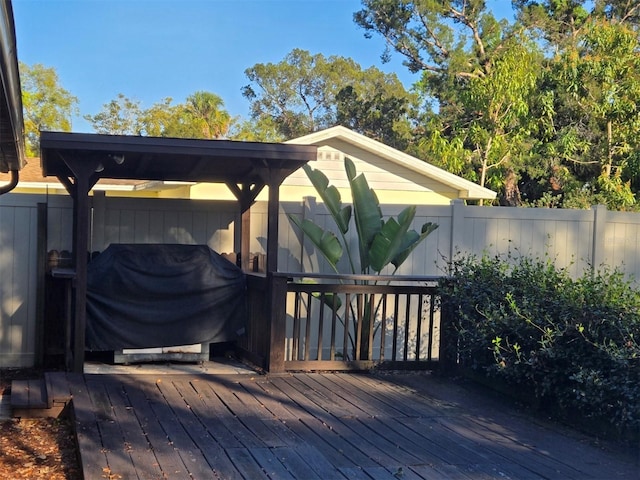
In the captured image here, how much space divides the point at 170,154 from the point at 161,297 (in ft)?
5.20

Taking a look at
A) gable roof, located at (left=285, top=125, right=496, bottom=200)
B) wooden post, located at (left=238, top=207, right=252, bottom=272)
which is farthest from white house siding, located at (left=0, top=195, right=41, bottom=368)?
gable roof, located at (left=285, top=125, right=496, bottom=200)

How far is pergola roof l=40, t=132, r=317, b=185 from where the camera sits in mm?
6388

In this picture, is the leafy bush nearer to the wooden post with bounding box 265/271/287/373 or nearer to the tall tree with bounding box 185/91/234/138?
the wooden post with bounding box 265/271/287/373

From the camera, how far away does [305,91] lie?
4325cm

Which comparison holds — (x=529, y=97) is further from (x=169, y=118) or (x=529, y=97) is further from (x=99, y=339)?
Result: (x=169, y=118)

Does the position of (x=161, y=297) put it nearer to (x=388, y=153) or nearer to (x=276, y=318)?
(x=276, y=318)

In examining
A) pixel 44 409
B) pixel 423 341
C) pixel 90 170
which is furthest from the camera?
pixel 423 341

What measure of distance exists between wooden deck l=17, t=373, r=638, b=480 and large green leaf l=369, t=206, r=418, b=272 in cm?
144

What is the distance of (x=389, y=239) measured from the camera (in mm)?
7660

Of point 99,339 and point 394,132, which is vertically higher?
point 394,132

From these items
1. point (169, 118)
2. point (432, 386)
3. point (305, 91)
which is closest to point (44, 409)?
point (432, 386)

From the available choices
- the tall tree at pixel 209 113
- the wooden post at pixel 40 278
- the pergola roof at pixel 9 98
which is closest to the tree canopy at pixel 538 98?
the wooden post at pixel 40 278

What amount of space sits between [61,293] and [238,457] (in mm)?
3990

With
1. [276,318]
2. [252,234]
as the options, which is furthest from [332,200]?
[276,318]
